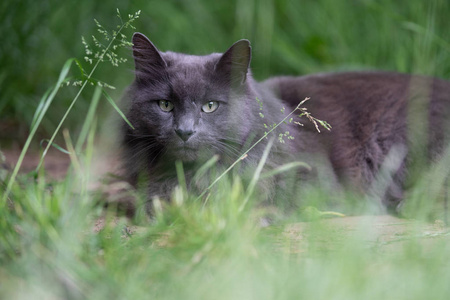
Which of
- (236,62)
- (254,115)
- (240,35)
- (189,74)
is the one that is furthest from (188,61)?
(240,35)

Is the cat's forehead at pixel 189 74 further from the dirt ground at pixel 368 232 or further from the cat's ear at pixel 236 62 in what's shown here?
the dirt ground at pixel 368 232

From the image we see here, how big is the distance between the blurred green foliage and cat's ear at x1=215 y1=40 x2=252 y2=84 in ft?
4.44

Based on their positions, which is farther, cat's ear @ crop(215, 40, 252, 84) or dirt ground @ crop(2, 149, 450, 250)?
cat's ear @ crop(215, 40, 252, 84)

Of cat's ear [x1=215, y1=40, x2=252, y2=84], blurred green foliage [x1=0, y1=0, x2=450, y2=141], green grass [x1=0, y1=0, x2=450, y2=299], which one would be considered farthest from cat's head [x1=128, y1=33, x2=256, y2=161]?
blurred green foliage [x1=0, y1=0, x2=450, y2=141]

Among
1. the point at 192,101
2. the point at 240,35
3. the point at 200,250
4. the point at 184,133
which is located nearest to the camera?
the point at 200,250

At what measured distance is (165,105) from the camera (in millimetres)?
2553

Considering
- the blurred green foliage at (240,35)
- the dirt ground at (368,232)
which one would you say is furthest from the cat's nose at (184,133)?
the blurred green foliage at (240,35)

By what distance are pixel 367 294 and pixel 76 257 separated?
95 centimetres

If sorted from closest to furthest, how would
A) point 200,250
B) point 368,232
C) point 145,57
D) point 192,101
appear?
point 200,250, point 368,232, point 192,101, point 145,57

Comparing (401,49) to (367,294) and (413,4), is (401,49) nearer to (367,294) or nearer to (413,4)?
(413,4)

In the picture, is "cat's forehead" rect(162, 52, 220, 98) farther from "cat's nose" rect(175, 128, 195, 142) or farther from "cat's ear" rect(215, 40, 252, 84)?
"cat's nose" rect(175, 128, 195, 142)

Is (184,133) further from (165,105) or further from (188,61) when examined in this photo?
(188,61)

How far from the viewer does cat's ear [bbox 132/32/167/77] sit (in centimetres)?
254

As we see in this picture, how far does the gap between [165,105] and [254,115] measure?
0.48 m
